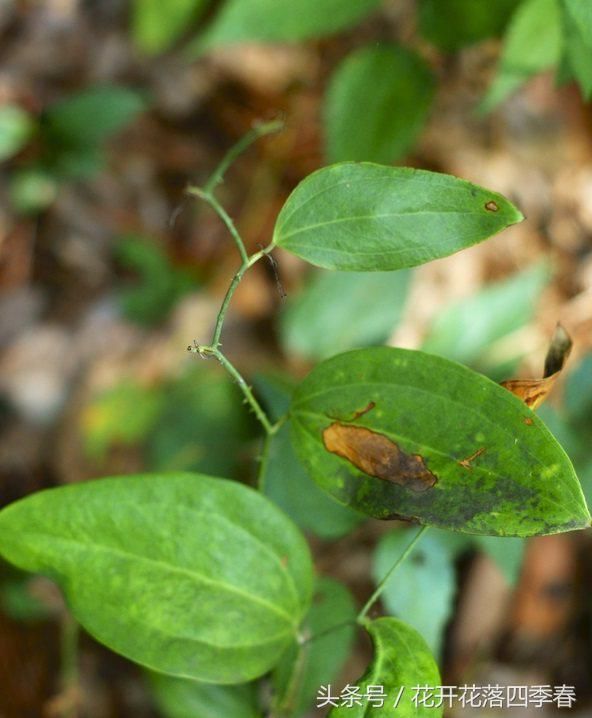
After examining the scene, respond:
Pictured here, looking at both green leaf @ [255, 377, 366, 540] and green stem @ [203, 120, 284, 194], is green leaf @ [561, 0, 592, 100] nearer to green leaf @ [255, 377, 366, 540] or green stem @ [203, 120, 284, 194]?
green stem @ [203, 120, 284, 194]

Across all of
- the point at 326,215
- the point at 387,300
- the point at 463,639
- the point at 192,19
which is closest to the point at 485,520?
the point at 326,215

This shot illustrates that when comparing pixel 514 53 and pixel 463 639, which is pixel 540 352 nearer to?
pixel 463 639

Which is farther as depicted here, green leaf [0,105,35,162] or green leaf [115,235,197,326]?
green leaf [115,235,197,326]

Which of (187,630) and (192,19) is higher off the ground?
(192,19)

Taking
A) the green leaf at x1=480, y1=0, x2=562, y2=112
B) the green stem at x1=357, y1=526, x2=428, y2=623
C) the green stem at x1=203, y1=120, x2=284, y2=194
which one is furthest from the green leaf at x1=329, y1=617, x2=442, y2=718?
the green leaf at x1=480, y1=0, x2=562, y2=112

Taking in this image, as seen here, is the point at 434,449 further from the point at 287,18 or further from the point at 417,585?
the point at 287,18

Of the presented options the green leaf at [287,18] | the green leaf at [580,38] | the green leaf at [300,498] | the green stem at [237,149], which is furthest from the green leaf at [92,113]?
the green leaf at [580,38]

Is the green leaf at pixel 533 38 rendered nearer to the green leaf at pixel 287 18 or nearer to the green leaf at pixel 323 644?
the green leaf at pixel 287 18
